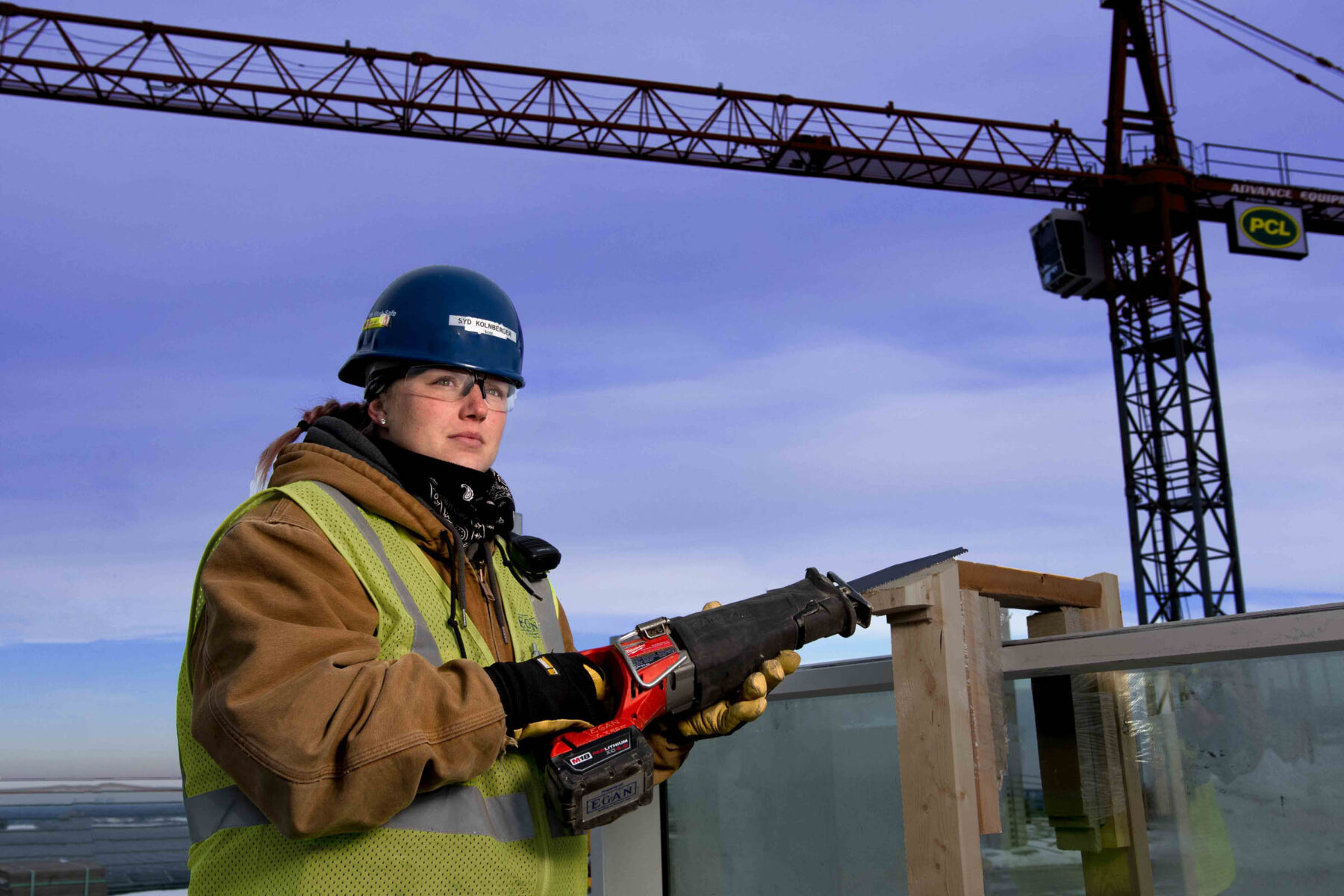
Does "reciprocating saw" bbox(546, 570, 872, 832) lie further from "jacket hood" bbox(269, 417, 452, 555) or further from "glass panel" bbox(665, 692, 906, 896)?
"glass panel" bbox(665, 692, 906, 896)

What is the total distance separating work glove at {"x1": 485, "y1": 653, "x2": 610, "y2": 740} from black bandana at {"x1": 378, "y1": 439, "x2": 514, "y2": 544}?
0.35 meters

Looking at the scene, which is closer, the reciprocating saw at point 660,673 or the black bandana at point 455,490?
the reciprocating saw at point 660,673

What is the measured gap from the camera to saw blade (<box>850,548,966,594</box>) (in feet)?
9.05

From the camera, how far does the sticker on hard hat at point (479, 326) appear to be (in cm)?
238

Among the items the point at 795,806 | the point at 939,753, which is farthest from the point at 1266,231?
the point at 939,753

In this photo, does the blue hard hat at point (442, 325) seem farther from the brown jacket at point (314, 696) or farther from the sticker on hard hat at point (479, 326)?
the brown jacket at point (314, 696)

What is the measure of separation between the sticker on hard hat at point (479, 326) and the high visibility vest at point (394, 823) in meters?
0.51

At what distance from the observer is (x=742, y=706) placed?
2189 mm

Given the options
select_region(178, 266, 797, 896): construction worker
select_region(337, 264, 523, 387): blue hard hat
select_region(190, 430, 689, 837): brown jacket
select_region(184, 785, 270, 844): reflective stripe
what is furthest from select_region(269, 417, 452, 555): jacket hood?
select_region(184, 785, 270, 844): reflective stripe

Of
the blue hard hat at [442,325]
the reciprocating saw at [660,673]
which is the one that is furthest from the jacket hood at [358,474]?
the reciprocating saw at [660,673]

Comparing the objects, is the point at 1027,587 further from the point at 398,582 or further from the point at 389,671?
the point at 389,671

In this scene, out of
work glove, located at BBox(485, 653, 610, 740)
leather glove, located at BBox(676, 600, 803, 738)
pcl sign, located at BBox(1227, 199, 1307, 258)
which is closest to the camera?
work glove, located at BBox(485, 653, 610, 740)

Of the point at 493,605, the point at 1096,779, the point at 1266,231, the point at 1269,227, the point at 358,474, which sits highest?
the point at 1269,227

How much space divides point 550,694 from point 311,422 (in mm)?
840
